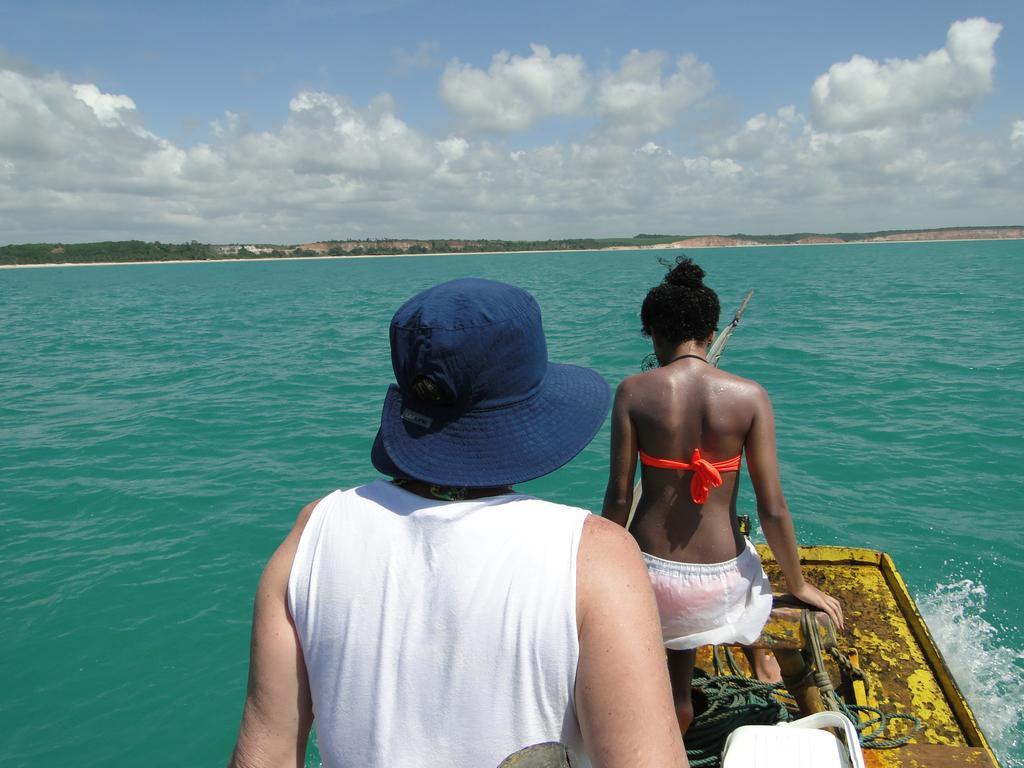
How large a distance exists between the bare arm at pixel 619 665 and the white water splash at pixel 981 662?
486cm

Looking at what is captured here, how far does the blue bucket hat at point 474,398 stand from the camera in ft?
3.80

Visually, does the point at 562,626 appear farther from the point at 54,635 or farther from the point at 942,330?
the point at 942,330

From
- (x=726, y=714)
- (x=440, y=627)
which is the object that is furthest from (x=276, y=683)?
(x=726, y=714)

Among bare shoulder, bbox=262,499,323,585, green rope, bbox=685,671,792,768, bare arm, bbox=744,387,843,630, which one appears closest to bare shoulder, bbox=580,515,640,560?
bare shoulder, bbox=262,499,323,585

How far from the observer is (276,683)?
121 cm

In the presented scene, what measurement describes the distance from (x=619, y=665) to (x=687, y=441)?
1.66 metres

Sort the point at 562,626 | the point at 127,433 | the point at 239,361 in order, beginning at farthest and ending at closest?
the point at 239,361 → the point at 127,433 → the point at 562,626

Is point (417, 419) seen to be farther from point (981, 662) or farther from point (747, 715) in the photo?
point (981, 662)

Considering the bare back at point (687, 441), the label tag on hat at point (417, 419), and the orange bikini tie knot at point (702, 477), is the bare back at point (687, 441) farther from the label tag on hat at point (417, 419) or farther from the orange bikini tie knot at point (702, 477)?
the label tag on hat at point (417, 419)

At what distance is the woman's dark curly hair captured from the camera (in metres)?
2.68

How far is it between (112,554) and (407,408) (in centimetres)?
848

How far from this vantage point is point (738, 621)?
8.79 feet

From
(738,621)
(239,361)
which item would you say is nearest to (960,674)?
(738,621)

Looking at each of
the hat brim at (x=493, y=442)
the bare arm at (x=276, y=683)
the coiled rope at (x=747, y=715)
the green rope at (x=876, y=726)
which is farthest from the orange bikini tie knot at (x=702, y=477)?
the bare arm at (x=276, y=683)
